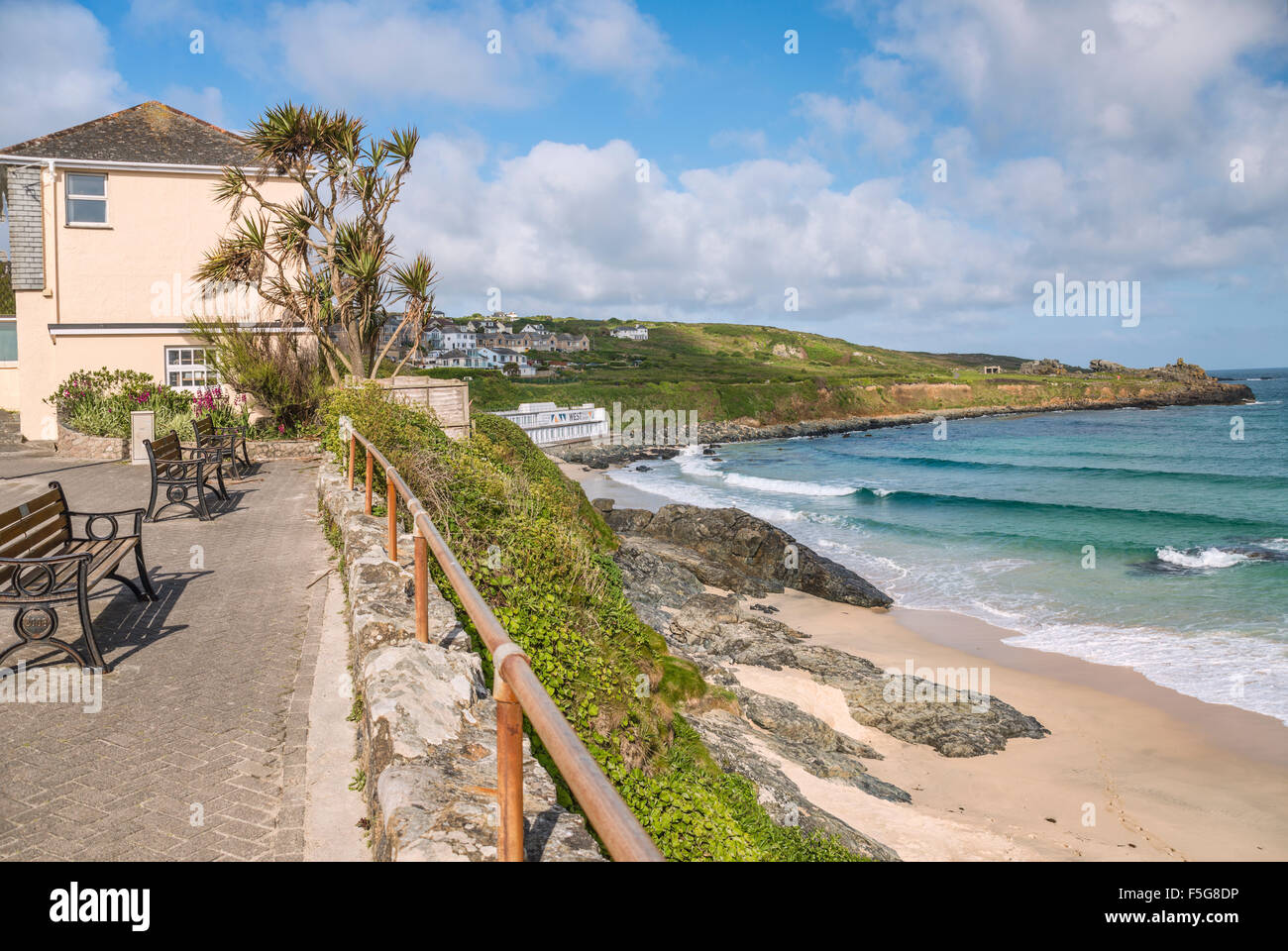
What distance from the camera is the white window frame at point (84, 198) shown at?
18312mm

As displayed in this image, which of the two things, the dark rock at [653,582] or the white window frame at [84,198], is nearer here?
the dark rock at [653,582]

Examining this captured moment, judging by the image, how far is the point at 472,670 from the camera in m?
4.43

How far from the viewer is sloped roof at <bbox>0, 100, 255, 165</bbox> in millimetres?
18422

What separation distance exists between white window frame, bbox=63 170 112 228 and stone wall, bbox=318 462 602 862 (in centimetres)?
1803

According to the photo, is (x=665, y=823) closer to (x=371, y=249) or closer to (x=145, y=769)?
(x=145, y=769)

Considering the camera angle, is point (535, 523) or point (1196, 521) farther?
point (1196, 521)

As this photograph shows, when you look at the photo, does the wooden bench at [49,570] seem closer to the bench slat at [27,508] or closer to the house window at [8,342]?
the bench slat at [27,508]

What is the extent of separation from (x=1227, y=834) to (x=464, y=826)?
989 cm

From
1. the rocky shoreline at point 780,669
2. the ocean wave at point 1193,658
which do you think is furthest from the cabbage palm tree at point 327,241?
the ocean wave at point 1193,658

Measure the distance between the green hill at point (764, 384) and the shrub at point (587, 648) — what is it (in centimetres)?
3177

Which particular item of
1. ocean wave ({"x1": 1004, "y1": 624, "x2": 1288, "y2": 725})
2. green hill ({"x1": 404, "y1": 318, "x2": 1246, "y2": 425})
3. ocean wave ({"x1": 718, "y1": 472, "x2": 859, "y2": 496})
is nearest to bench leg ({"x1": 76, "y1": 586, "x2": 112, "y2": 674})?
ocean wave ({"x1": 1004, "y1": 624, "x2": 1288, "y2": 725})

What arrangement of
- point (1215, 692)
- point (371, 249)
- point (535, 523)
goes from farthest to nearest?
1. point (371, 249)
2. point (1215, 692)
3. point (535, 523)

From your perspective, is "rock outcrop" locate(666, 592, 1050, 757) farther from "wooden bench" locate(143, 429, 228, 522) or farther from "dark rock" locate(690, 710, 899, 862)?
"wooden bench" locate(143, 429, 228, 522)
